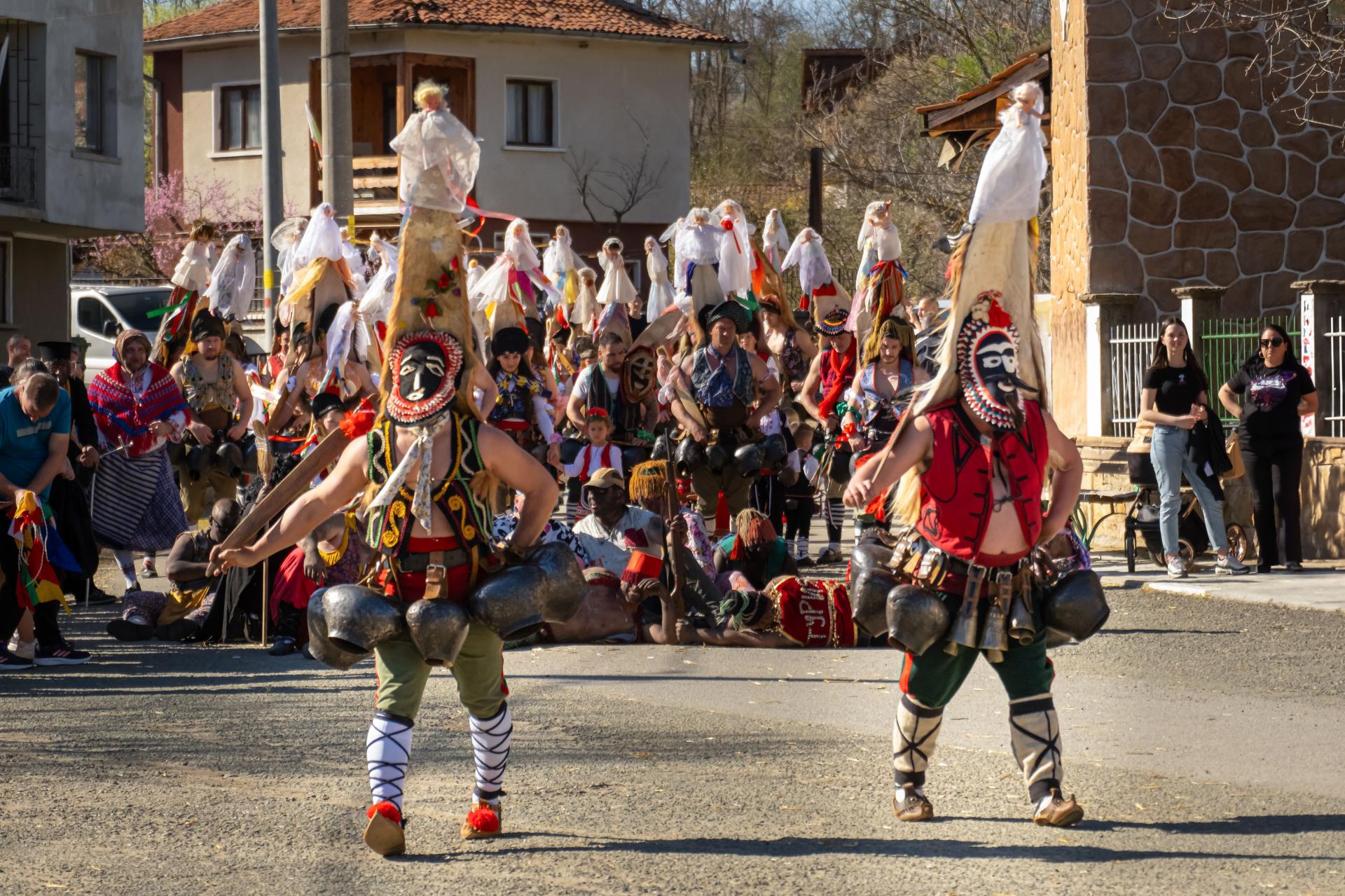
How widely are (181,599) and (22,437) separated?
4.98ft

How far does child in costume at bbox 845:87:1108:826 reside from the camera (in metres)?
6.02

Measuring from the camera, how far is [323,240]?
12742 millimetres

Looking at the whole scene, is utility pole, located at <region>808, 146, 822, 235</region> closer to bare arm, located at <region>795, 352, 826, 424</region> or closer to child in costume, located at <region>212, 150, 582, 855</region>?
bare arm, located at <region>795, 352, 826, 424</region>

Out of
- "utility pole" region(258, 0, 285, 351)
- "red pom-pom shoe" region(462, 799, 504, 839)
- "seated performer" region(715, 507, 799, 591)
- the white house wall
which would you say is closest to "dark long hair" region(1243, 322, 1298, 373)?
"seated performer" region(715, 507, 799, 591)

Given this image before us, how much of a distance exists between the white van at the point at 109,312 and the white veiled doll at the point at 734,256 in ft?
44.3

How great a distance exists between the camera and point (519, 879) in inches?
217

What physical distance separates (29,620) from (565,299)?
11780 mm

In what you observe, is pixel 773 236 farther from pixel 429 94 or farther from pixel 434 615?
pixel 434 615

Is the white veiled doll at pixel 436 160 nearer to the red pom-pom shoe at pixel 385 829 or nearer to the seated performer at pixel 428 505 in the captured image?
the seated performer at pixel 428 505

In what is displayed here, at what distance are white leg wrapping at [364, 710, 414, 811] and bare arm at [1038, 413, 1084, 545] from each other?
2.17m

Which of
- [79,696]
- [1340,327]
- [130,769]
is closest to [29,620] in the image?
[79,696]

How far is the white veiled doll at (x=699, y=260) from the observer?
13602 millimetres

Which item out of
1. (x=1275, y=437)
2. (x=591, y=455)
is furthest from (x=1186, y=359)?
(x=591, y=455)

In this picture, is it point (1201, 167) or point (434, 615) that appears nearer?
point (434, 615)
